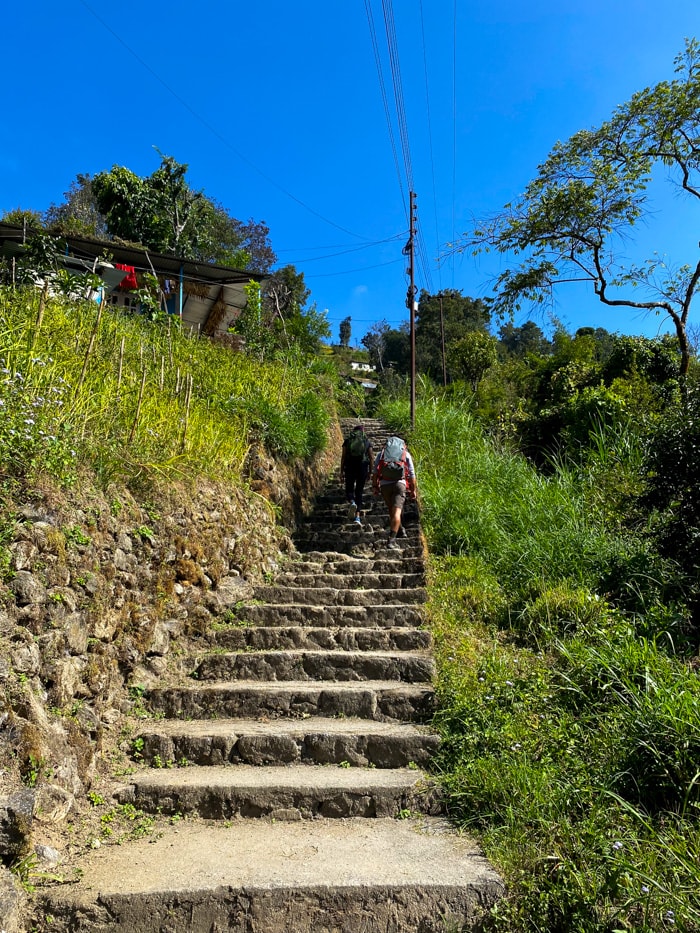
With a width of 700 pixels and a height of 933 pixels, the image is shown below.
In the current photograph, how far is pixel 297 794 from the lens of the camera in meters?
3.34

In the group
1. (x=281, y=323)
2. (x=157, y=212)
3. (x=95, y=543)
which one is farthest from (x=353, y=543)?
(x=157, y=212)

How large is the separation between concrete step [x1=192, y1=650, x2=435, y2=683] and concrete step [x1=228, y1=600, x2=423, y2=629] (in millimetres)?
708

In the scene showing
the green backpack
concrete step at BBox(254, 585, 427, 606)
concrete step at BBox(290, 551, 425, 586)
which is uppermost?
the green backpack

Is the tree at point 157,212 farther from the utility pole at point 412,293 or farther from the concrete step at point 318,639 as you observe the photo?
the concrete step at point 318,639

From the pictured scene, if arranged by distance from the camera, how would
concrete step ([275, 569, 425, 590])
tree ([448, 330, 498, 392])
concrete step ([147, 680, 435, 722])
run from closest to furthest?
concrete step ([147, 680, 435, 722]) < concrete step ([275, 569, 425, 590]) < tree ([448, 330, 498, 392])

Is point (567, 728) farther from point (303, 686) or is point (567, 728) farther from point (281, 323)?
point (281, 323)

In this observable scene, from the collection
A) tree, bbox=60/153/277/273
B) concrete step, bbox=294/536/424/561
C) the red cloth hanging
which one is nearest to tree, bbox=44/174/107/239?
tree, bbox=60/153/277/273

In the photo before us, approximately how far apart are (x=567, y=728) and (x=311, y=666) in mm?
1929

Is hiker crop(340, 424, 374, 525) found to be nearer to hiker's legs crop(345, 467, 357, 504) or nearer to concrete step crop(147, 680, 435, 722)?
hiker's legs crop(345, 467, 357, 504)

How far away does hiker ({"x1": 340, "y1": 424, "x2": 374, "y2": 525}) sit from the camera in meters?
8.33

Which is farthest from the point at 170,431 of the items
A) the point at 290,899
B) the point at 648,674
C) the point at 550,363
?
the point at 550,363

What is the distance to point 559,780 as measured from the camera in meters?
3.16

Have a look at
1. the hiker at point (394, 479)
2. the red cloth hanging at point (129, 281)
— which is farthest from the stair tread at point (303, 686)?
the red cloth hanging at point (129, 281)

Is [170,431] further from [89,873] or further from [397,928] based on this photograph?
[397,928]
